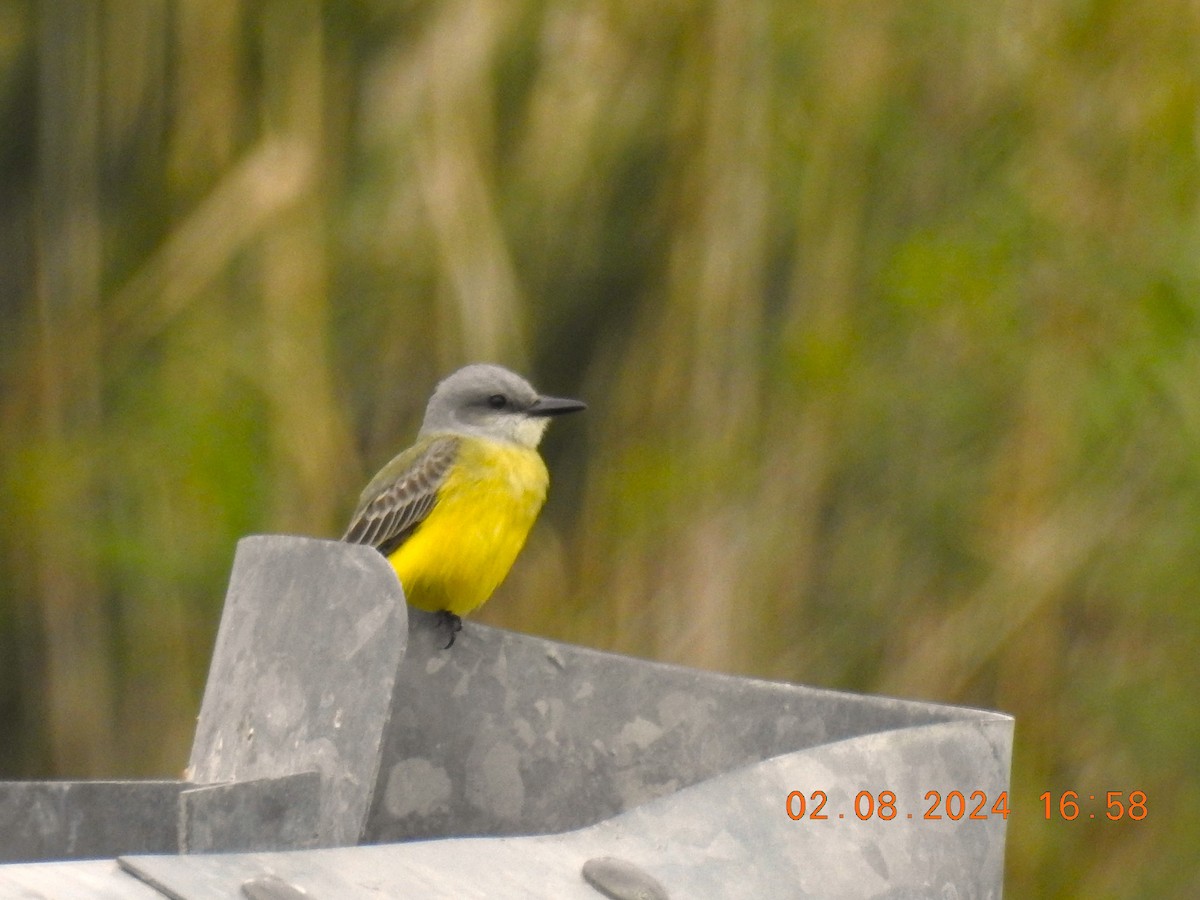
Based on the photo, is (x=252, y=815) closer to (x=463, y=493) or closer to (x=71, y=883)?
(x=71, y=883)

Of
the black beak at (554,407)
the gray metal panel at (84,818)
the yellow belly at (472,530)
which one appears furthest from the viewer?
the black beak at (554,407)

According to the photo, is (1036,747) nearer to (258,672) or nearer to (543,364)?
(543,364)

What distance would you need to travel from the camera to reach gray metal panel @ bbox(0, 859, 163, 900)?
1.19 m

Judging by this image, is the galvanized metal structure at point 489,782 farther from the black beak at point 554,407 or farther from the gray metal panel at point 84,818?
the black beak at point 554,407

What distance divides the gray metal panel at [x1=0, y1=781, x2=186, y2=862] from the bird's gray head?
2554 millimetres

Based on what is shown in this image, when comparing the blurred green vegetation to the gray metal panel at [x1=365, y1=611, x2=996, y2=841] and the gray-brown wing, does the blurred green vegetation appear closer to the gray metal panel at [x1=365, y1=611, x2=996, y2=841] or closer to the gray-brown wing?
the gray-brown wing

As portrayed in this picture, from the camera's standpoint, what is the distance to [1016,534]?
4.43 metres

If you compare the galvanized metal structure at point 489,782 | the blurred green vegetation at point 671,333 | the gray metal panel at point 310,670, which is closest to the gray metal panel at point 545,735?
the galvanized metal structure at point 489,782

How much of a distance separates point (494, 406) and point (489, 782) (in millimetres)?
2294

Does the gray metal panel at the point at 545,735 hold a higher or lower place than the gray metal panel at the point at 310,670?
lower

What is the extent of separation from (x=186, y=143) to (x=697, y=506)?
1.83 meters

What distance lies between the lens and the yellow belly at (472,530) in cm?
386

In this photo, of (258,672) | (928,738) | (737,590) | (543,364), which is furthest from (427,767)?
(543,364)

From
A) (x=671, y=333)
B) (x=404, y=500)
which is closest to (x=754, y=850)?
(x=404, y=500)
